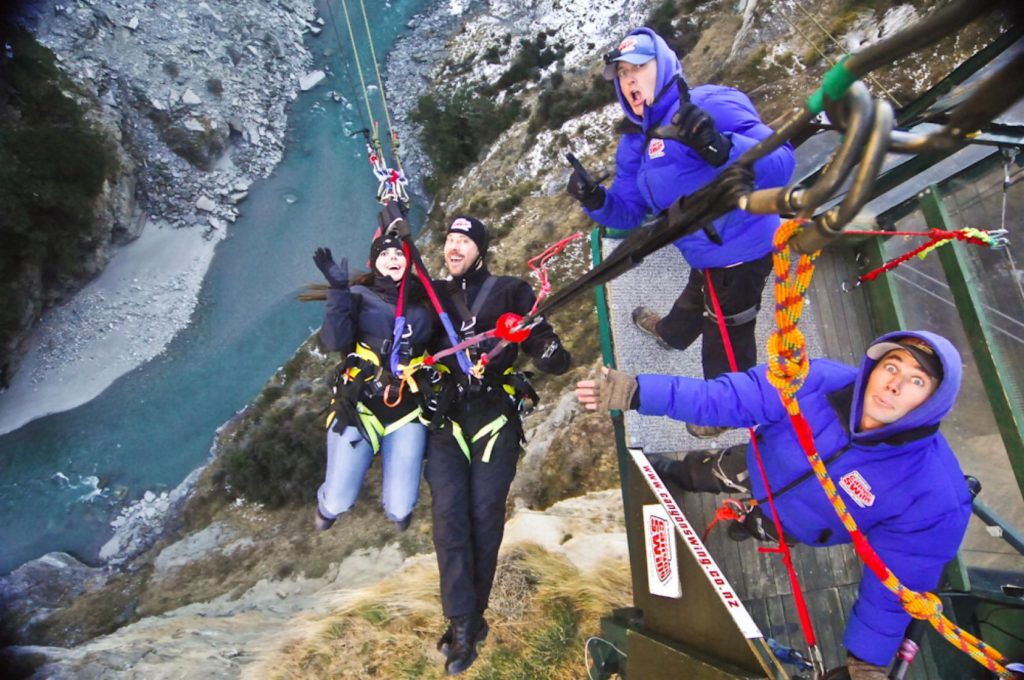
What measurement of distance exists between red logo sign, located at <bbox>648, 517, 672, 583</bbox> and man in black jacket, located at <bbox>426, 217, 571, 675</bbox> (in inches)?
46.7

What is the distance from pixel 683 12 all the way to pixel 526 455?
12.2 m

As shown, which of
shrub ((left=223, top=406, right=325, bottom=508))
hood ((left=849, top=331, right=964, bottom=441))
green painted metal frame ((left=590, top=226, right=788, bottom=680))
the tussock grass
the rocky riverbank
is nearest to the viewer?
hood ((left=849, top=331, right=964, bottom=441))

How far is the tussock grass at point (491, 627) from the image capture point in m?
4.39

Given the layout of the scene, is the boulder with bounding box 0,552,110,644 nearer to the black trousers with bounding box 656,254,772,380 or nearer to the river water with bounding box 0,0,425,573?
the river water with bounding box 0,0,425,573

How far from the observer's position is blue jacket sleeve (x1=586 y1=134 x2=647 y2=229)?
3.07 m

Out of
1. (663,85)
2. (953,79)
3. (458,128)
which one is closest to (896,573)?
(663,85)

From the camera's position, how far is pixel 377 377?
385cm

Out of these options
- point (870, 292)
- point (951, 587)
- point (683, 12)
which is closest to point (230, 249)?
point (683, 12)

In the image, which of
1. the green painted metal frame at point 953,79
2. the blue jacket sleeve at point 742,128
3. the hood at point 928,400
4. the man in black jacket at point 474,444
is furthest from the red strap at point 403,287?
the green painted metal frame at point 953,79

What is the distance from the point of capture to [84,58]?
570 inches

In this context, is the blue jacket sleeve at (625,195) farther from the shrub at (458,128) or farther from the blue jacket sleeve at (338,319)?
the shrub at (458,128)

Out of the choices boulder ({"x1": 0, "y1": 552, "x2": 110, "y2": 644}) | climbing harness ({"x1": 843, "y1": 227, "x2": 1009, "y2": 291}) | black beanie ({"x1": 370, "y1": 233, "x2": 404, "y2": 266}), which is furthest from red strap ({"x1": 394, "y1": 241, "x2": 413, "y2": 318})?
boulder ({"x1": 0, "y1": 552, "x2": 110, "y2": 644})

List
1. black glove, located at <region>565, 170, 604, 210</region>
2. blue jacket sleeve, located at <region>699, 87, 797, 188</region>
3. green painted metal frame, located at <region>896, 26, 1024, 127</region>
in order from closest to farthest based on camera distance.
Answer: blue jacket sleeve, located at <region>699, 87, 797, 188</region> < green painted metal frame, located at <region>896, 26, 1024, 127</region> < black glove, located at <region>565, 170, 604, 210</region>

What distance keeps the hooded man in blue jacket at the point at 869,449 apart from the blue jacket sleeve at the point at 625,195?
1.24m
